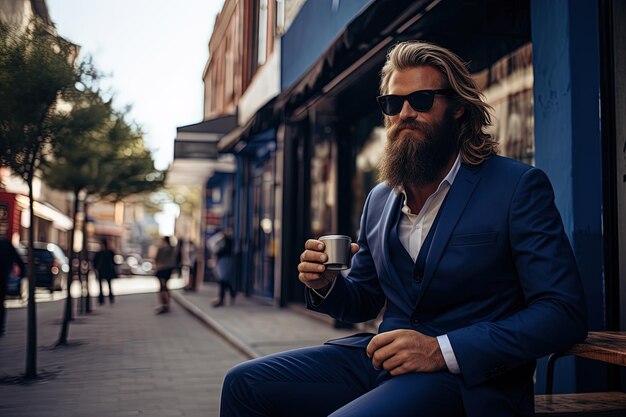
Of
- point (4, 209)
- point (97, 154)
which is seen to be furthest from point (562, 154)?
point (97, 154)

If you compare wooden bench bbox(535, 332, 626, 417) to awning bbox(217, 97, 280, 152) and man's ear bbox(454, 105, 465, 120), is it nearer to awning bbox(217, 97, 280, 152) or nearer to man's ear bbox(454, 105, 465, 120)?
man's ear bbox(454, 105, 465, 120)

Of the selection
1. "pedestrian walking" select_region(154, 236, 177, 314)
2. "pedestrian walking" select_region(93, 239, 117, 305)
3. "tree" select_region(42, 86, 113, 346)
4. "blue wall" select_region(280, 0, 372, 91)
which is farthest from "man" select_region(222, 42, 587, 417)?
"pedestrian walking" select_region(93, 239, 117, 305)

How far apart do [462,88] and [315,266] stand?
79 cm

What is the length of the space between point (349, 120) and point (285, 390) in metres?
8.51

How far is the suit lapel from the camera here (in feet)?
6.50

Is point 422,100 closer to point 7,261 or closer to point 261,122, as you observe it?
point 7,261

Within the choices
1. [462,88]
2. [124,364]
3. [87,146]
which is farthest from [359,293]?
[87,146]

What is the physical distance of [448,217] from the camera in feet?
6.59

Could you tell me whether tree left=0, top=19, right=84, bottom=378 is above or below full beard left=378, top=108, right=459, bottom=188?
above

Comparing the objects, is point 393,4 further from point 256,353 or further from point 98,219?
point 98,219

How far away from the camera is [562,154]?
4.06 meters

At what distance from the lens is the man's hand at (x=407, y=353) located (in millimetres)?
1833

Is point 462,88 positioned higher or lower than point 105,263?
higher

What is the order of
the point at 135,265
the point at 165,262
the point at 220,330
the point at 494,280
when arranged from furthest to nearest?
the point at 135,265 < the point at 165,262 < the point at 220,330 < the point at 494,280
